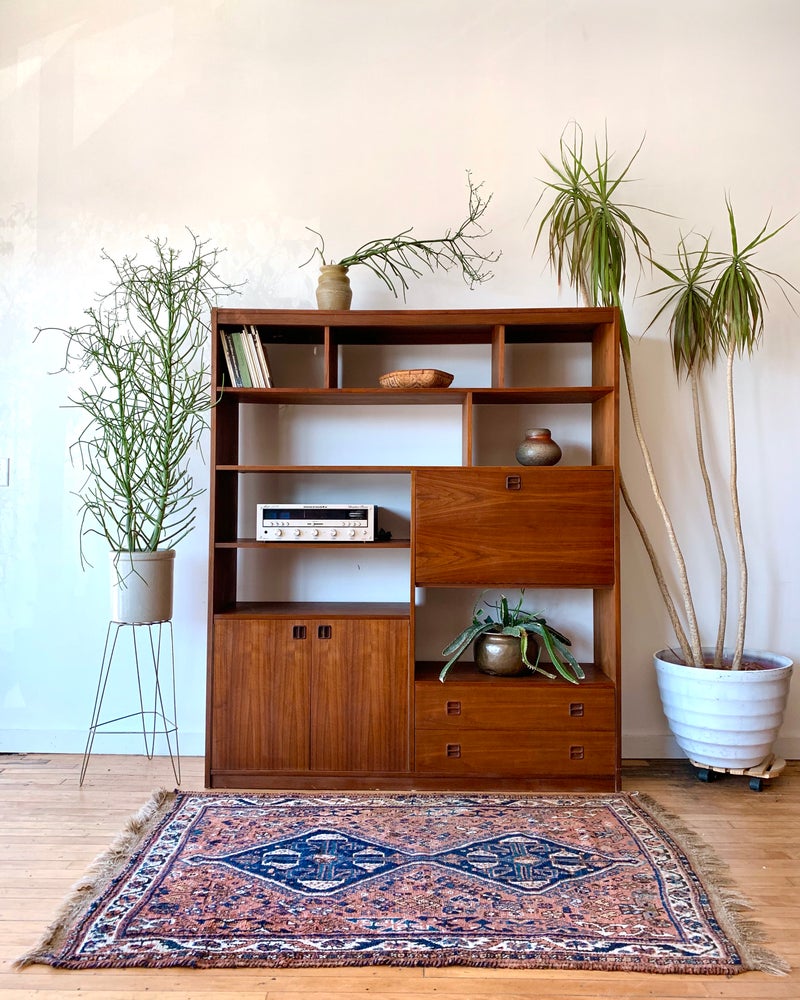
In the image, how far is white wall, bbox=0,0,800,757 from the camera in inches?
116

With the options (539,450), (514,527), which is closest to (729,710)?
(514,527)

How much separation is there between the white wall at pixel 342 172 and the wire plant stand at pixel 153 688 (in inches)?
2.2

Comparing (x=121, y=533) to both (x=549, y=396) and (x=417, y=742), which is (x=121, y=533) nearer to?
(x=417, y=742)

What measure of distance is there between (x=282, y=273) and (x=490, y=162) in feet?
3.18

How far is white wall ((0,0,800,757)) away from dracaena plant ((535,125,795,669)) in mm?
82

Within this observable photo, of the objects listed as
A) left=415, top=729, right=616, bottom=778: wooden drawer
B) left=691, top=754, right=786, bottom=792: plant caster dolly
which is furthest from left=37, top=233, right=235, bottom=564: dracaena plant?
left=691, top=754, right=786, bottom=792: plant caster dolly

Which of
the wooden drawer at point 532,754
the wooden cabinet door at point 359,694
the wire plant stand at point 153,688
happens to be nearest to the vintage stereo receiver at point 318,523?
the wooden cabinet door at point 359,694

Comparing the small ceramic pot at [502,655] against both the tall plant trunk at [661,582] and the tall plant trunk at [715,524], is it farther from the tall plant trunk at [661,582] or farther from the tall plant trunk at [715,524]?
the tall plant trunk at [715,524]

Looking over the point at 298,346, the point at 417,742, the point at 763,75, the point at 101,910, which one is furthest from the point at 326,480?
Answer: the point at 763,75

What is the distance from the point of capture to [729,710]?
252 centimetres

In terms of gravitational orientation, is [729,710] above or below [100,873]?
above

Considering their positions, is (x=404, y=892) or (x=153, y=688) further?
(x=153, y=688)

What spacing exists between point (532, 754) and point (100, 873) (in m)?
1.40

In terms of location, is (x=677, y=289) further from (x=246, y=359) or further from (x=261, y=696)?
(x=261, y=696)
